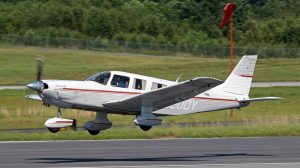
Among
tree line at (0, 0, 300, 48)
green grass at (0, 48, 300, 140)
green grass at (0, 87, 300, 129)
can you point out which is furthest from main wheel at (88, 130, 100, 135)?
tree line at (0, 0, 300, 48)

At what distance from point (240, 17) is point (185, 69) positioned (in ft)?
108

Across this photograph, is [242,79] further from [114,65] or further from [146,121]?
[114,65]

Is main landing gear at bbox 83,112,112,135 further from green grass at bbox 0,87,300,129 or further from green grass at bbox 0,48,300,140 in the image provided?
green grass at bbox 0,87,300,129

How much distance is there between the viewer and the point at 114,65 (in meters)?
Answer: 68.2

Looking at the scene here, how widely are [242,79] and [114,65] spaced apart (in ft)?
126

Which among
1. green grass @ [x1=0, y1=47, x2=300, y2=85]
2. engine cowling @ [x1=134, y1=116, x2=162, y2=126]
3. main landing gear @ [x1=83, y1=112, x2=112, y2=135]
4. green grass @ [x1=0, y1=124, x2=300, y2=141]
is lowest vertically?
green grass @ [x1=0, y1=47, x2=300, y2=85]

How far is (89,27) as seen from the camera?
84000 millimetres

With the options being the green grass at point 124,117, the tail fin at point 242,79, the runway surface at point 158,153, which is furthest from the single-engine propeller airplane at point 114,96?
the green grass at point 124,117

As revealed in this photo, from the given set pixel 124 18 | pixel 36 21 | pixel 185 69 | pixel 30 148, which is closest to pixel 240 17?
pixel 124 18

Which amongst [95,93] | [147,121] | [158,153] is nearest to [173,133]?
[95,93]

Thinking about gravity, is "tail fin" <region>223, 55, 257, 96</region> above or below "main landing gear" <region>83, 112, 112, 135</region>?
above

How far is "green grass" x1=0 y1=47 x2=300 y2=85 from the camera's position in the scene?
60.5m

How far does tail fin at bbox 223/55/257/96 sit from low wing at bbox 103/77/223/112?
3.04m

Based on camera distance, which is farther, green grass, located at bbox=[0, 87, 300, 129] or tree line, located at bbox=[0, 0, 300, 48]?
tree line, located at bbox=[0, 0, 300, 48]
